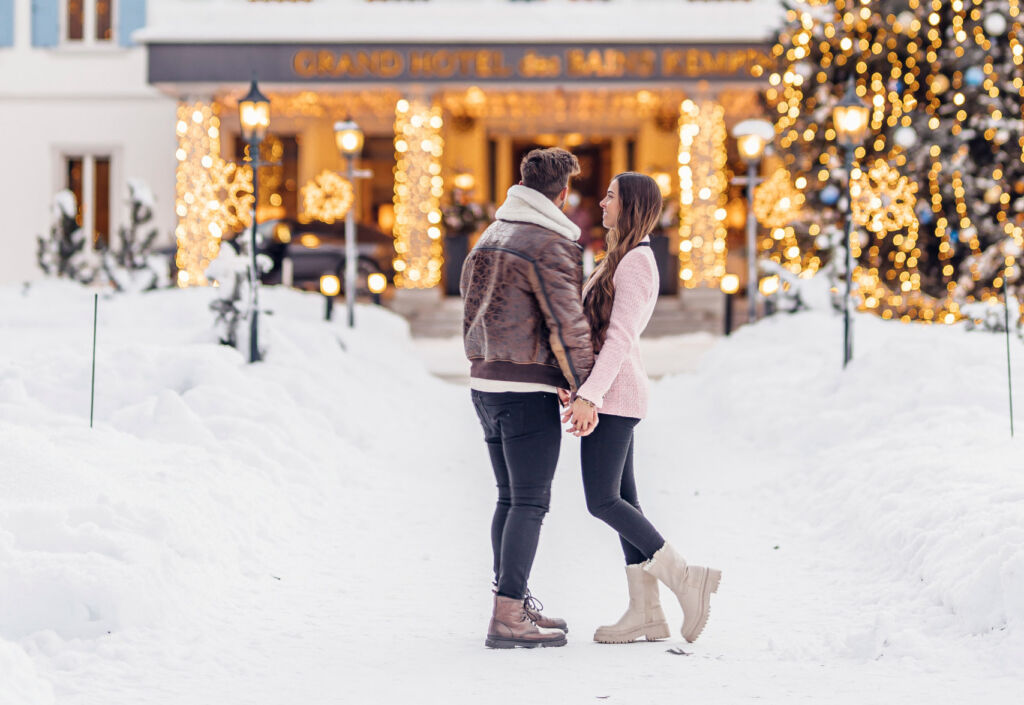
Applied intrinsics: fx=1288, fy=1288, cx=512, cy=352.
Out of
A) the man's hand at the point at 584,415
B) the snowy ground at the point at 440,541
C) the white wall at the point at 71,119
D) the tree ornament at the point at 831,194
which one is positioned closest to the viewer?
the snowy ground at the point at 440,541

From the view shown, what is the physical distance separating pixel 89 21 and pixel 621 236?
2346 cm

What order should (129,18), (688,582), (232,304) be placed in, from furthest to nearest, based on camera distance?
1. (129,18)
2. (232,304)
3. (688,582)

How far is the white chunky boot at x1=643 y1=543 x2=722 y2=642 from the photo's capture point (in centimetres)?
469

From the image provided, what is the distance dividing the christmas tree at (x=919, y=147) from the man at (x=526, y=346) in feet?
34.6

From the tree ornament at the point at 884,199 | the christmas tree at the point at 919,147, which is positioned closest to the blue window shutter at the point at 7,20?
the christmas tree at the point at 919,147

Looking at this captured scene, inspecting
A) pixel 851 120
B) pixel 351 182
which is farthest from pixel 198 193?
pixel 851 120

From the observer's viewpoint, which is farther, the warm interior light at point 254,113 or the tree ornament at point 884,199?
the tree ornament at point 884,199

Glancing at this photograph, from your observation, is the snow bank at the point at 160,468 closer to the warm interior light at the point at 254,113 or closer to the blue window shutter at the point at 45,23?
the warm interior light at the point at 254,113

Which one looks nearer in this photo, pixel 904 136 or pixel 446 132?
pixel 904 136

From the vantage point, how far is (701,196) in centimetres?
2211

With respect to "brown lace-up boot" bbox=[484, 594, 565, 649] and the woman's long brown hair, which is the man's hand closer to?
the woman's long brown hair

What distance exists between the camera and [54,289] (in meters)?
16.4

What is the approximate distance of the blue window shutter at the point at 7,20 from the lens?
25547 mm

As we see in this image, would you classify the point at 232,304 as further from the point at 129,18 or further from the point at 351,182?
the point at 129,18
